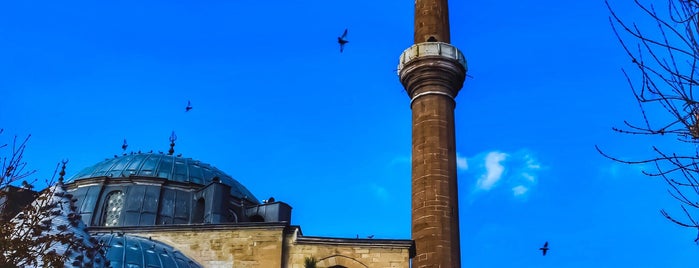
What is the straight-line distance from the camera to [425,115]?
17.9 metres

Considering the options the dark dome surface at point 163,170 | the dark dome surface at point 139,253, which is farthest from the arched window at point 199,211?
the dark dome surface at point 139,253

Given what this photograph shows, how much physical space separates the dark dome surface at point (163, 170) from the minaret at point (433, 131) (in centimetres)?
690

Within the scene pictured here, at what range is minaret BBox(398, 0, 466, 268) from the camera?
642 inches

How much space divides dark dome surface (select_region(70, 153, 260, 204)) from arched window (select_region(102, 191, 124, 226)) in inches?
27.7

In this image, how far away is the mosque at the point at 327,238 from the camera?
16.3 metres

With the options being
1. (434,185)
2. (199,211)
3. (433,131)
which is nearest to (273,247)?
(434,185)

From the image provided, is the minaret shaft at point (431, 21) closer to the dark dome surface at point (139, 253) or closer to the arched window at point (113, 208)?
the dark dome surface at point (139, 253)

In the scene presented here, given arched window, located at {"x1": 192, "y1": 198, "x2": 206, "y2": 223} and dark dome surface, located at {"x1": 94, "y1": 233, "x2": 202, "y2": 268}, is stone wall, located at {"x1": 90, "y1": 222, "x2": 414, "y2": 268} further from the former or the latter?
arched window, located at {"x1": 192, "y1": 198, "x2": 206, "y2": 223}

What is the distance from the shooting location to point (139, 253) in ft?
50.8

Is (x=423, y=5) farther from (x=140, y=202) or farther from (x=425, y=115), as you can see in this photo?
(x=140, y=202)

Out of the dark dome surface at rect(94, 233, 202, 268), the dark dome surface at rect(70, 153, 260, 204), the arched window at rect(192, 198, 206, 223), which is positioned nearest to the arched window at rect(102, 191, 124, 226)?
the dark dome surface at rect(70, 153, 260, 204)

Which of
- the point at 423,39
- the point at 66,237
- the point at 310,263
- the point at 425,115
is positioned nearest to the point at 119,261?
the point at 310,263

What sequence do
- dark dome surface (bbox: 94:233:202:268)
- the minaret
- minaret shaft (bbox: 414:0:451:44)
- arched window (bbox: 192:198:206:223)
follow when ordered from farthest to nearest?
1. arched window (bbox: 192:198:206:223)
2. minaret shaft (bbox: 414:0:451:44)
3. the minaret
4. dark dome surface (bbox: 94:233:202:268)

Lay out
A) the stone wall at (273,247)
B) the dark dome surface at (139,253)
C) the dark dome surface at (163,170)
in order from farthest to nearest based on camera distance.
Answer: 1. the dark dome surface at (163,170)
2. the stone wall at (273,247)
3. the dark dome surface at (139,253)
